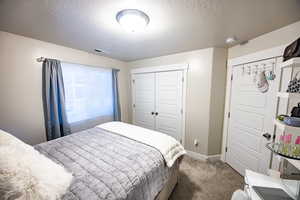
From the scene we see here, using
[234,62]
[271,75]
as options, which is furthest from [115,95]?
[271,75]

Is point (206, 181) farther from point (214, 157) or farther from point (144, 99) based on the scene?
point (144, 99)

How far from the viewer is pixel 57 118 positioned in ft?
6.72

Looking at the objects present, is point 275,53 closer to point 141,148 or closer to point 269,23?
point 269,23

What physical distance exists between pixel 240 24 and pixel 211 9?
56 cm

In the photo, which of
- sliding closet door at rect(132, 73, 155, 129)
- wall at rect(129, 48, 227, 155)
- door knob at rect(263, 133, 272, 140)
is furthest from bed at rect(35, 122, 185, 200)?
sliding closet door at rect(132, 73, 155, 129)

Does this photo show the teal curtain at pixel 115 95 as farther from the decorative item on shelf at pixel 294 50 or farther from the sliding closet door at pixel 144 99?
the decorative item on shelf at pixel 294 50

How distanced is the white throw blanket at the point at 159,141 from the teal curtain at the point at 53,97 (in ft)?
3.09

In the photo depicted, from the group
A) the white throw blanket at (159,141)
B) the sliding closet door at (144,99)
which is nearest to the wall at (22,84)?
the white throw blanket at (159,141)

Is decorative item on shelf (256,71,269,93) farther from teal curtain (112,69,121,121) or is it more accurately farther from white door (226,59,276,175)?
teal curtain (112,69,121,121)

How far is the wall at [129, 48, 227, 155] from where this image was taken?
2.24 metres

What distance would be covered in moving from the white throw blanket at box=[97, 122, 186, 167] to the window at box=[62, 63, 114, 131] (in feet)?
3.01

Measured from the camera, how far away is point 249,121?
1877mm

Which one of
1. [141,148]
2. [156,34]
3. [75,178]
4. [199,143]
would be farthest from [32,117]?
[199,143]

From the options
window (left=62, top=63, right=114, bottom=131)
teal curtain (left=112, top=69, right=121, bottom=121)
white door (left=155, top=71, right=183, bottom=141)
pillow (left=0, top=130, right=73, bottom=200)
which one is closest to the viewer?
pillow (left=0, top=130, right=73, bottom=200)
